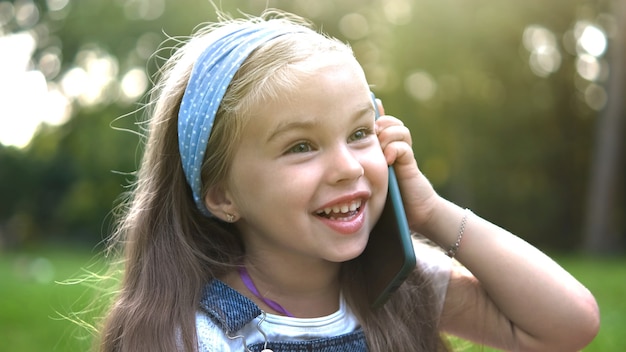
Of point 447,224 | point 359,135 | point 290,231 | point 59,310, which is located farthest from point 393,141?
point 59,310

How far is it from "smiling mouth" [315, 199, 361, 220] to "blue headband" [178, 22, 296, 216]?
411 mm

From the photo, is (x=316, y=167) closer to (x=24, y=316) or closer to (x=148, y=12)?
(x=24, y=316)

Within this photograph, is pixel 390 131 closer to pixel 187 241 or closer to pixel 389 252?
pixel 389 252

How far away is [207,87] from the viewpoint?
2346mm

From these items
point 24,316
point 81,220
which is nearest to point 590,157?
point 81,220

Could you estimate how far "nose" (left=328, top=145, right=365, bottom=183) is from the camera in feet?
7.26

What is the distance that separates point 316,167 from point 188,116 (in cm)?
44

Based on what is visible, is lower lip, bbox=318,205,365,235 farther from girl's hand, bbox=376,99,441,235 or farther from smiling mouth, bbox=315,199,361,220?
girl's hand, bbox=376,99,441,235

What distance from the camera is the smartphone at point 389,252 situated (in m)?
2.33

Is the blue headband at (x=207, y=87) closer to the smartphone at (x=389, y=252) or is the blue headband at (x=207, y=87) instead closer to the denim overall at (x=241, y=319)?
the denim overall at (x=241, y=319)

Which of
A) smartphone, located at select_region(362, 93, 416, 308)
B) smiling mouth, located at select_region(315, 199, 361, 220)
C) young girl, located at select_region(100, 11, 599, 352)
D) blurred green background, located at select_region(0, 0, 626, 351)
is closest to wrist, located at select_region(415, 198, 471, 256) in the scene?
young girl, located at select_region(100, 11, 599, 352)

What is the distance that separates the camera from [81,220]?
25016mm

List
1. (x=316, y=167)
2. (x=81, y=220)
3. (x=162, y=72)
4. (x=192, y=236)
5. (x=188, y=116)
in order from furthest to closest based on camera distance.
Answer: (x=81, y=220)
(x=162, y=72)
(x=192, y=236)
(x=188, y=116)
(x=316, y=167)

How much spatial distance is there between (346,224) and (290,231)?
0.16 meters
